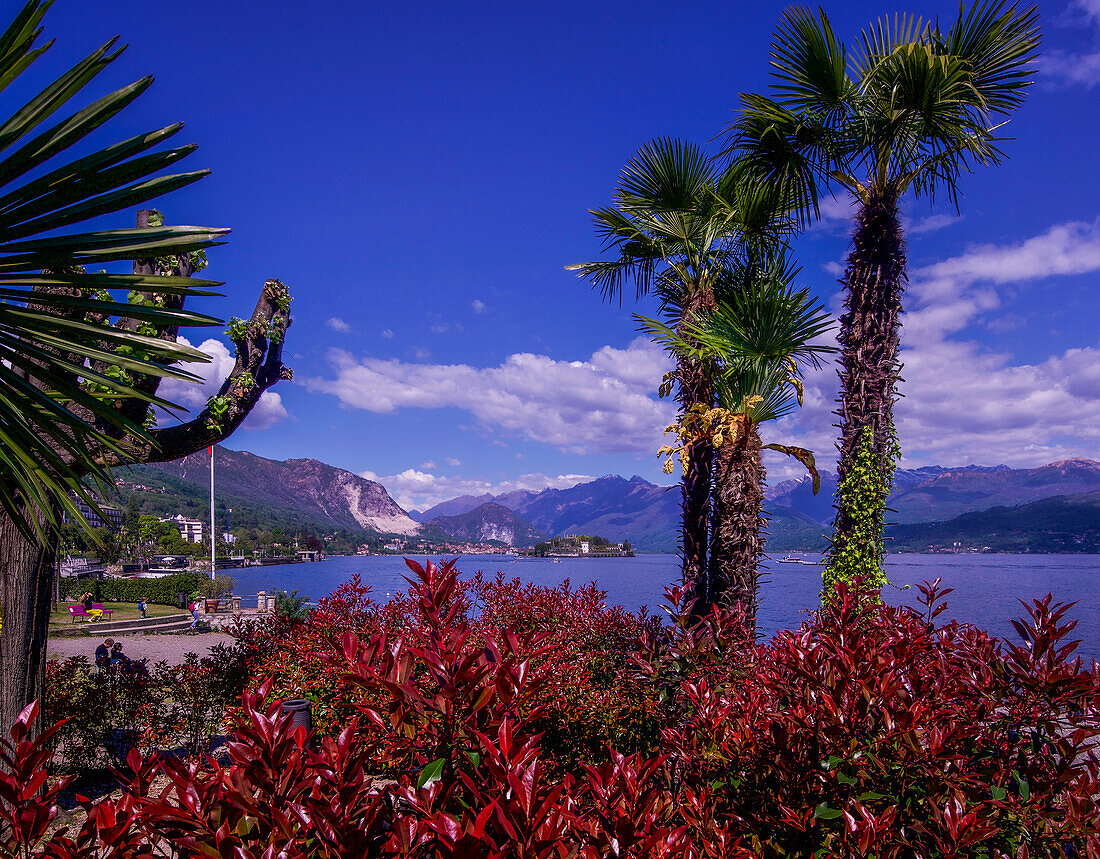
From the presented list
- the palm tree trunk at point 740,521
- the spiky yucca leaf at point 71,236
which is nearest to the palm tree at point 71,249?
the spiky yucca leaf at point 71,236

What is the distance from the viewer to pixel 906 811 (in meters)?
1.84

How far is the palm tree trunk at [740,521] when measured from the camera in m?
5.76

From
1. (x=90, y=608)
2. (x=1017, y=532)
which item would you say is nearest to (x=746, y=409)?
(x=90, y=608)

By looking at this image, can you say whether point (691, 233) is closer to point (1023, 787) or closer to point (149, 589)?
point (1023, 787)

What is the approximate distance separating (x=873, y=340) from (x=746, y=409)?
1.32 m

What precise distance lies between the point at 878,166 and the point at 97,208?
6159 mm

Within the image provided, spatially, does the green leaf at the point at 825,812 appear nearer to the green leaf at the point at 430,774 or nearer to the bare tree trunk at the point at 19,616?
the green leaf at the point at 430,774

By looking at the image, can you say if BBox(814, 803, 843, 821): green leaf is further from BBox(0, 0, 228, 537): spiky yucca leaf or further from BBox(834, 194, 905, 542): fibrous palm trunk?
BBox(834, 194, 905, 542): fibrous palm trunk

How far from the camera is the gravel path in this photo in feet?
49.5

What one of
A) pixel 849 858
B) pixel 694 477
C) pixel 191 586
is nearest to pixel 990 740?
pixel 849 858

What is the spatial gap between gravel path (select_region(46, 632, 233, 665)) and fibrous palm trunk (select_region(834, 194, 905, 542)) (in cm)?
1463

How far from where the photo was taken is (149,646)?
16969 millimetres

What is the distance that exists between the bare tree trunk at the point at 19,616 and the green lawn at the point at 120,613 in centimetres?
1876

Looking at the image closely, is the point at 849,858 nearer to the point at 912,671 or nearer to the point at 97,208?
the point at 912,671
